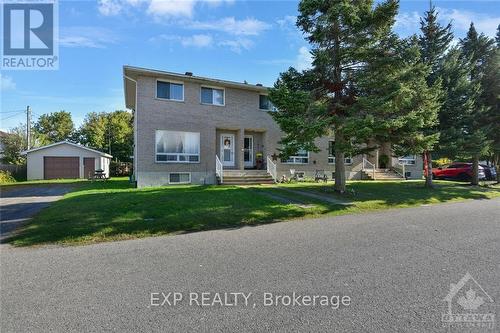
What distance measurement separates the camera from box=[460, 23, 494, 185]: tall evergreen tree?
17969 millimetres

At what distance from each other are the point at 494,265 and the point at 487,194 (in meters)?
14.3

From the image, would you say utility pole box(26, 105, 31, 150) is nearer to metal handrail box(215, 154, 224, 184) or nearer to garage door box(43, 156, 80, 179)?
garage door box(43, 156, 80, 179)

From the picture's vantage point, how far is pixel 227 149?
2041 cm

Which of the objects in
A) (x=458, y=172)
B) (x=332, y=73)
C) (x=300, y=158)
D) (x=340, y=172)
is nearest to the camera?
(x=332, y=73)

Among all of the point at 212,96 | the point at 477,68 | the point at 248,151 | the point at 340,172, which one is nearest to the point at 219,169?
the point at 248,151

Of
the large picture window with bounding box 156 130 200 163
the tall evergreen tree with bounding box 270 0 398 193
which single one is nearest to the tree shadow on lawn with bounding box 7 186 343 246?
the tall evergreen tree with bounding box 270 0 398 193

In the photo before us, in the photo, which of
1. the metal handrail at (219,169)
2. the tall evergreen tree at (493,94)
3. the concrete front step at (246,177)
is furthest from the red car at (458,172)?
the metal handrail at (219,169)

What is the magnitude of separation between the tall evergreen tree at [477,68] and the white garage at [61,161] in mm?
30511

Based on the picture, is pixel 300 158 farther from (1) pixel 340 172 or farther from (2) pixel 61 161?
(2) pixel 61 161

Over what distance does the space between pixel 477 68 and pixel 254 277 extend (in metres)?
23.7

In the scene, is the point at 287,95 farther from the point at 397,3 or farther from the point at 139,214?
the point at 139,214

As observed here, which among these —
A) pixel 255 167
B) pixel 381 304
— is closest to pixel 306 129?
pixel 381 304

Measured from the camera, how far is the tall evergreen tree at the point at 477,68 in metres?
18.0

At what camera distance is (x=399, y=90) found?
11.6m
